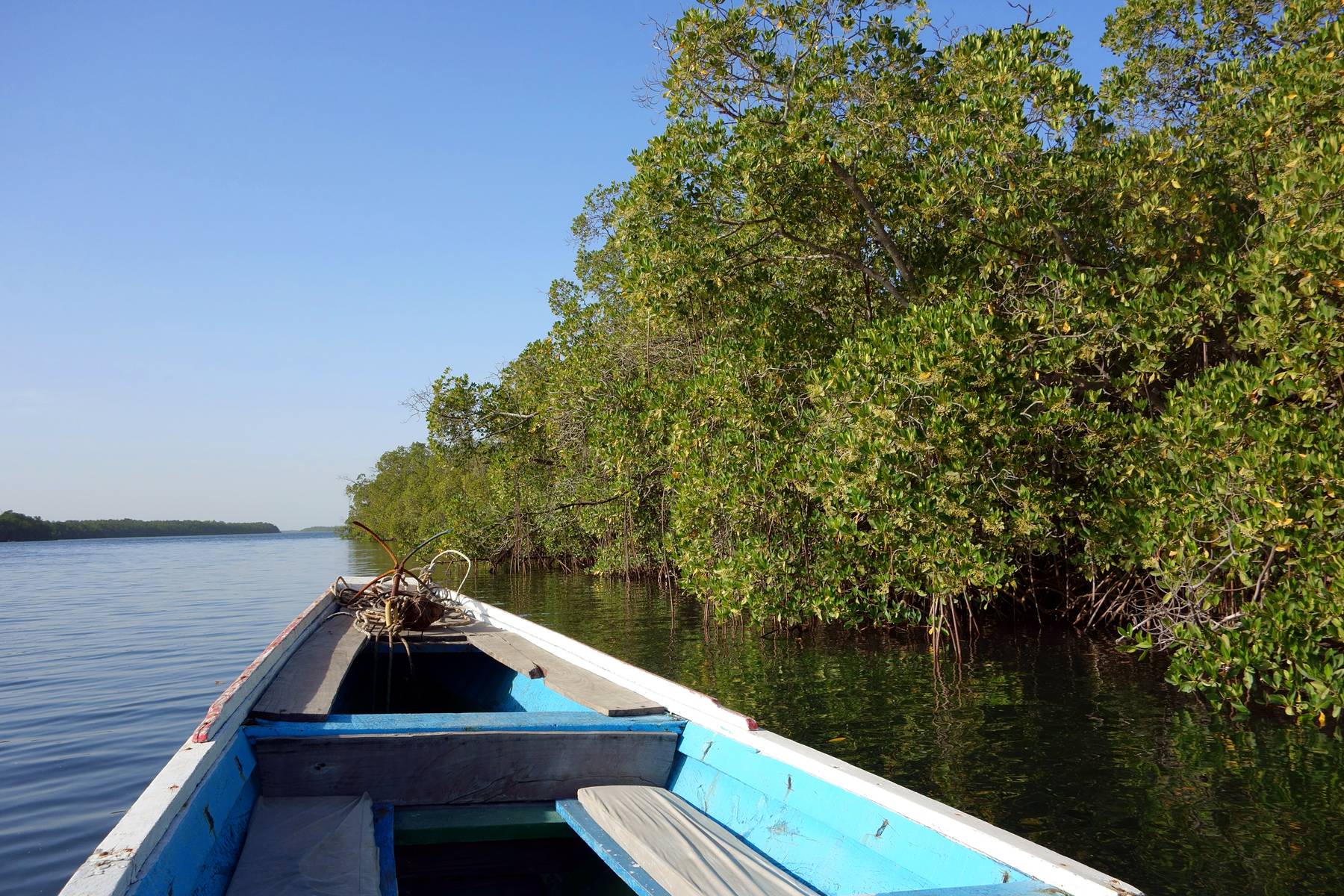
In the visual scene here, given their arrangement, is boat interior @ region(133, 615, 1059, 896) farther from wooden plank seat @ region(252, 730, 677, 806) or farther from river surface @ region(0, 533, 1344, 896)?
river surface @ region(0, 533, 1344, 896)

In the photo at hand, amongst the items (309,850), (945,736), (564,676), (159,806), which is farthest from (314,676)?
(945,736)

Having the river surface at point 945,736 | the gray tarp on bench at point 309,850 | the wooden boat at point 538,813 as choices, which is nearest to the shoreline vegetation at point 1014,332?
the river surface at point 945,736

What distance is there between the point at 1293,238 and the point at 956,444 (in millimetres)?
3029

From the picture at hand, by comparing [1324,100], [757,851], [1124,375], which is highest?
[1324,100]

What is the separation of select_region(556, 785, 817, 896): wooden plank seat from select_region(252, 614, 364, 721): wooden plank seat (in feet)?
4.53

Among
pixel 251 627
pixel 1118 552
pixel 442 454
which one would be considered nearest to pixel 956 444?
pixel 1118 552

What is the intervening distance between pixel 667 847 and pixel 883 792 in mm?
789

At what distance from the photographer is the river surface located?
469 centimetres

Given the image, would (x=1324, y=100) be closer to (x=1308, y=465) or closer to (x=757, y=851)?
(x=1308, y=465)

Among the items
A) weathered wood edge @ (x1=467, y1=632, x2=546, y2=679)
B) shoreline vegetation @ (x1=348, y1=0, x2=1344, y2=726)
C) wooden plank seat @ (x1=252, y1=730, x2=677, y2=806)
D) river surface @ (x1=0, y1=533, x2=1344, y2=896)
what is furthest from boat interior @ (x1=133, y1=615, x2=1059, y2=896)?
Result: shoreline vegetation @ (x1=348, y1=0, x2=1344, y2=726)

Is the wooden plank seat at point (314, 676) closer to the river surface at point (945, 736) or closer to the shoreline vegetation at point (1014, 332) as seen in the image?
the river surface at point (945, 736)

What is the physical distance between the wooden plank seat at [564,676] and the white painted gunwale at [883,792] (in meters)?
0.10

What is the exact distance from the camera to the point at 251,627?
47.3 feet

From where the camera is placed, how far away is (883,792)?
282cm
